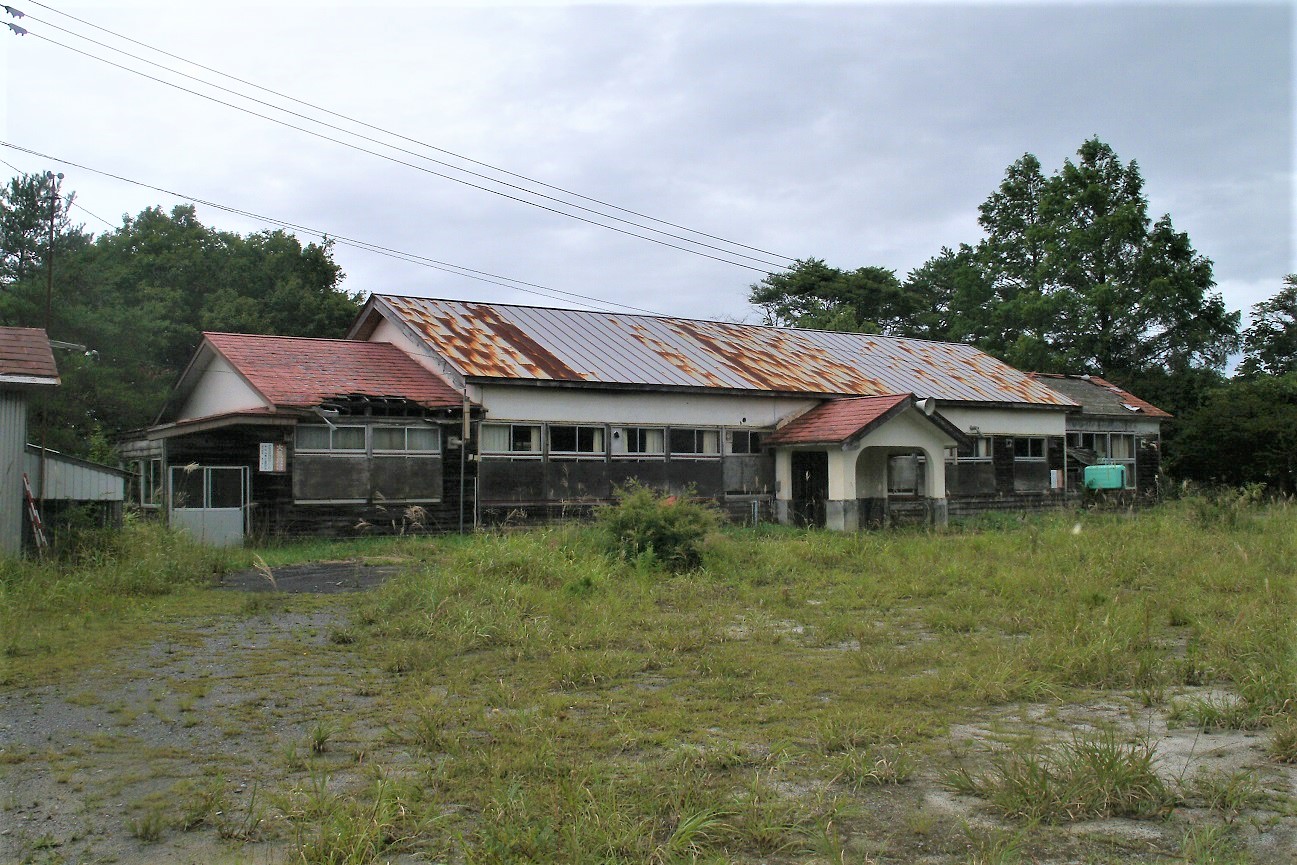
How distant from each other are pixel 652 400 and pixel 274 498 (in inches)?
320

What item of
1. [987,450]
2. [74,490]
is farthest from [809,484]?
[74,490]

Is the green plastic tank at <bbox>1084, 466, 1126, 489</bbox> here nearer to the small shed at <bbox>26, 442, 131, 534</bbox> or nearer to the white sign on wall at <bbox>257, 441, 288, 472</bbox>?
the white sign on wall at <bbox>257, 441, 288, 472</bbox>

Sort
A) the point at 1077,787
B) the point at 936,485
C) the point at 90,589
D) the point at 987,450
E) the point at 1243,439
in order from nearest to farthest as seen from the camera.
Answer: the point at 1077,787 < the point at 90,589 < the point at 936,485 < the point at 987,450 < the point at 1243,439

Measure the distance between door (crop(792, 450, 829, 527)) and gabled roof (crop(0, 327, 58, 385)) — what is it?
15.5 m

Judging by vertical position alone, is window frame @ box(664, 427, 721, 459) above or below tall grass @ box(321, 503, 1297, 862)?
above

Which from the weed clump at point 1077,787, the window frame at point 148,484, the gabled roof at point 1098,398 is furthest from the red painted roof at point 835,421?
the weed clump at point 1077,787

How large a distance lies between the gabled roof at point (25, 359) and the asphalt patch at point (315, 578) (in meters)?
3.34

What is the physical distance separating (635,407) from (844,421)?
15.3 feet

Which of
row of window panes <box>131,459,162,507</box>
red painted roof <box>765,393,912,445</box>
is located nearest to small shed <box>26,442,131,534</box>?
row of window panes <box>131,459,162,507</box>

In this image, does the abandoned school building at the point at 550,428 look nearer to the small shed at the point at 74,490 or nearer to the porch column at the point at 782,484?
the porch column at the point at 782,484

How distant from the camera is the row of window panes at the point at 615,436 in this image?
2039 cm

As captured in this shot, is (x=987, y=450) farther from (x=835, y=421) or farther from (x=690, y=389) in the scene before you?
(x=690, y=389)

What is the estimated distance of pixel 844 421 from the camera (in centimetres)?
2238

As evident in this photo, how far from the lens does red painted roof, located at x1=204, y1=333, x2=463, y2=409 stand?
18.9 metres
